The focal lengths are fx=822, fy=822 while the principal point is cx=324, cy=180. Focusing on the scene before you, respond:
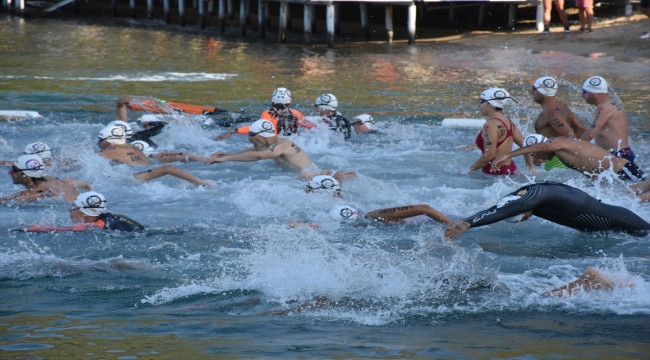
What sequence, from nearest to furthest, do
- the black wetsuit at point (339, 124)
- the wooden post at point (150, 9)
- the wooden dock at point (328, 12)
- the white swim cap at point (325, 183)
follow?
the white swim cap at point (325, 183)
the black wetsuit at point (339, 124)
the wooden dock at point (328, 12)
the wooden post at point (150, 9)

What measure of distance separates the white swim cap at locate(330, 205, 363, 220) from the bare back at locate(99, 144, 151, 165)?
12.2 ft

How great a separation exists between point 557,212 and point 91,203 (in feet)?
15.2

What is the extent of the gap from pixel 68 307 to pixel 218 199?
378cm

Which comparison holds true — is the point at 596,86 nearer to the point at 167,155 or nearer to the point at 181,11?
the point at 167,155

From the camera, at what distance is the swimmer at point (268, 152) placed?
34.9 feet

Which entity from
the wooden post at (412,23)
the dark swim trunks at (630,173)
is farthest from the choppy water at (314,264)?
the wooden post at (412,23)

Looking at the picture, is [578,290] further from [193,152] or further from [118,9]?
[118,9]

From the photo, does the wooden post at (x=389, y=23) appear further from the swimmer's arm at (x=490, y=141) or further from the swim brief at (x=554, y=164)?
the swimmer's arm at (x=490, y=141)

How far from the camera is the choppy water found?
591cm

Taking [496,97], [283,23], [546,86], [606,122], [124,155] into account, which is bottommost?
[124,155]

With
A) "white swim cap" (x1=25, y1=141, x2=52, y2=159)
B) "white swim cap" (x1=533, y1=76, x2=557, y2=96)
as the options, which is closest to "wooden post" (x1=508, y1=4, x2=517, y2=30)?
"white swim cap" (x1=533, y1=76, x2=557, y2=96)

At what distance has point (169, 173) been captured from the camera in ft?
34.2

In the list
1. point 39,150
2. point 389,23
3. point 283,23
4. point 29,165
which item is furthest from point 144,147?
point 389,23

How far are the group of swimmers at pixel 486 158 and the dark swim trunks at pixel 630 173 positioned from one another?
0.01 metres
